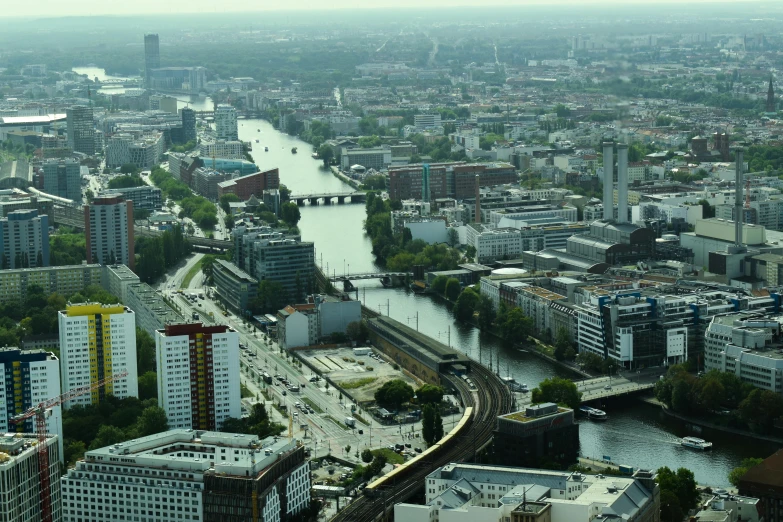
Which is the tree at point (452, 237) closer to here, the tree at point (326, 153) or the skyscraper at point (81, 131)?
the tree at point (326, 153)

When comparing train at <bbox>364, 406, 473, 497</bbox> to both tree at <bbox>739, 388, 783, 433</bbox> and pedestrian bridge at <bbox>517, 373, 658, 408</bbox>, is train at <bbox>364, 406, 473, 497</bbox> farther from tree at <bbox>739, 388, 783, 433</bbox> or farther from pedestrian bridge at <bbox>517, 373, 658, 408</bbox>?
tree at <bbox>739, 388, 783, 433</bbox>

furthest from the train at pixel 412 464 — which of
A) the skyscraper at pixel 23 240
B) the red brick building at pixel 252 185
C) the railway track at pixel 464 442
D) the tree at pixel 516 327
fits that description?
the red brick building at pixel 252 185

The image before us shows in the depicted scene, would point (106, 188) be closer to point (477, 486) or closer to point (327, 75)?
point (477, 486)

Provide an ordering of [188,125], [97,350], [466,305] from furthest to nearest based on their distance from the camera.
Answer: [188,125]
[466,305]
[97,350]

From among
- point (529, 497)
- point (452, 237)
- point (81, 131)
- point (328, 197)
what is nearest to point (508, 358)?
point (529, 497)

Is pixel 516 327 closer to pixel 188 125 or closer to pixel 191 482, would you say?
pixel 191 482
